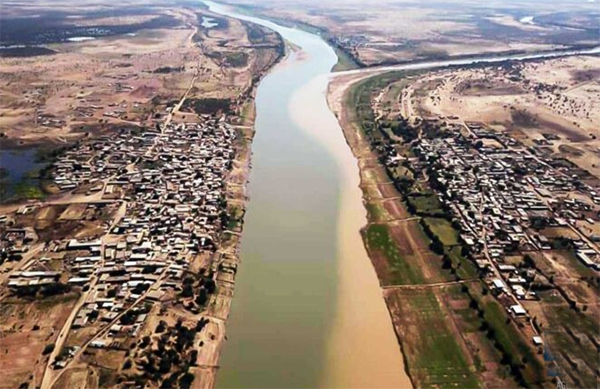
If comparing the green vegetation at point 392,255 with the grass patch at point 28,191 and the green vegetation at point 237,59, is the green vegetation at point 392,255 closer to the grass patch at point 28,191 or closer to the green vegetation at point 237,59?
the grass patch at point 28,191

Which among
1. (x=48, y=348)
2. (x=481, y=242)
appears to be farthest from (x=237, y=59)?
(x=48, y=348)

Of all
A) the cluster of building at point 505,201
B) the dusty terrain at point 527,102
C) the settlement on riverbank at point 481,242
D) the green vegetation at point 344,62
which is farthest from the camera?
the green vegetation at point 344,62

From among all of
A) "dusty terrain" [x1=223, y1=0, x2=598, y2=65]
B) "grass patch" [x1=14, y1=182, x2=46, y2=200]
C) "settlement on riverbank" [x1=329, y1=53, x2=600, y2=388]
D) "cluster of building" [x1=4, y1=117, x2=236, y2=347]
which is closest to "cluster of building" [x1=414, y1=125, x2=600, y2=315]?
"settlement on riverbank" [x1=329, y1=53, x2=600, y2=388]

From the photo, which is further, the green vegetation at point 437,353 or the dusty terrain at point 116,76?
the dusty terrain at point 116,76

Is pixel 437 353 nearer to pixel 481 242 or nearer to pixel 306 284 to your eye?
pixel 306 284

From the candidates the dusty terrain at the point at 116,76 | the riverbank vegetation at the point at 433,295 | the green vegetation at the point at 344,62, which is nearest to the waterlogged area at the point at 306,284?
the riverbank vegetation at the point at 433,295
